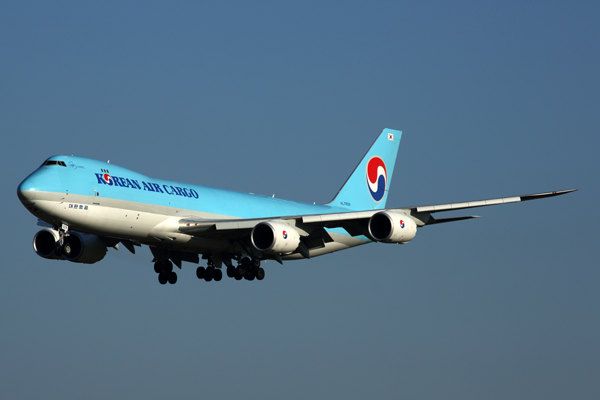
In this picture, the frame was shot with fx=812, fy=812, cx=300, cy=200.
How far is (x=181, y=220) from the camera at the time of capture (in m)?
39.8

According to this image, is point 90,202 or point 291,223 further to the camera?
point 291,223

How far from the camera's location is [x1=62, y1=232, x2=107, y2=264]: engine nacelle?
43.7m

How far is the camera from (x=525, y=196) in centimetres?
3831

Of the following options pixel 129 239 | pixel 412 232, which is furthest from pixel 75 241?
pixel 412 232

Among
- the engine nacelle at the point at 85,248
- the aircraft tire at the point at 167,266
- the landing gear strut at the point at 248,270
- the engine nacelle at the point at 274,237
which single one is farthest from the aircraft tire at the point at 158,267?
the engine nacelle at the point at 274,237

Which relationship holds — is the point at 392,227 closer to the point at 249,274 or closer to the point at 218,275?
the point at 249,274

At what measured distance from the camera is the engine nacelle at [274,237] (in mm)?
39188

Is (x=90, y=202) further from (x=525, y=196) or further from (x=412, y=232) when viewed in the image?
(x=525, y=196)

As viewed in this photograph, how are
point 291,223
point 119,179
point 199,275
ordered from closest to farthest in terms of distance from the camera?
1. point 119,179
2. point 291,223
3. point 199,275

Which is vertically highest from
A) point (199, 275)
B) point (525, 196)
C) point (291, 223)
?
point (525, 196)

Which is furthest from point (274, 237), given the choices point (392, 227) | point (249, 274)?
point (249, 274)

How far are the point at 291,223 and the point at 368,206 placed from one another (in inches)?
558

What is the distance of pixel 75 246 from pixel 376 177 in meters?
20.8

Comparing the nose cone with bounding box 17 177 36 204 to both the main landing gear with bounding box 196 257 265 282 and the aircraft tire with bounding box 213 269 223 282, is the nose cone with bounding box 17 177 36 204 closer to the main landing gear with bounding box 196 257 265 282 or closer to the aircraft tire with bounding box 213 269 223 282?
the main landing gear with bounding box 196 257 265 282
